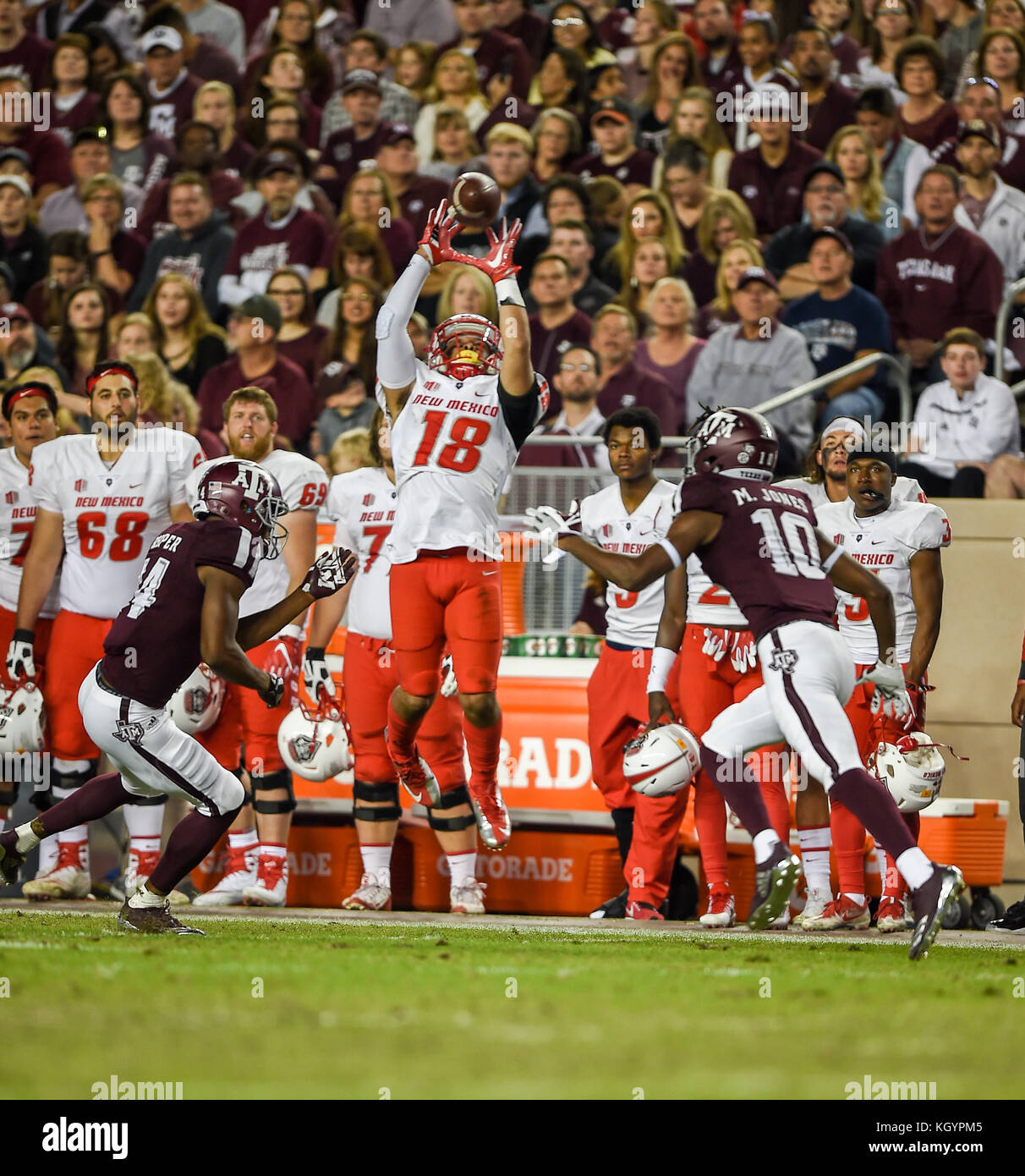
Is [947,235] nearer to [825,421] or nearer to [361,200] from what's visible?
[825,421]

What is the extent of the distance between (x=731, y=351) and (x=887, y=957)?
5.19m

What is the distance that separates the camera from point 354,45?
47.6 ft

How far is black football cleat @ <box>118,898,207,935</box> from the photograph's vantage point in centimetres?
688

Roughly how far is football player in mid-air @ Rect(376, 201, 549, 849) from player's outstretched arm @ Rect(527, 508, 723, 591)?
0.94 meters

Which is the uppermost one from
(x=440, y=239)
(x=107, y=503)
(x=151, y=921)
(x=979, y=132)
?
(x=979, y=132)

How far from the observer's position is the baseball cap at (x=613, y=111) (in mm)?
12953

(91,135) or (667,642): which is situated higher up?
(91,135)

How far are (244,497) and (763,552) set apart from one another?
1.99 m

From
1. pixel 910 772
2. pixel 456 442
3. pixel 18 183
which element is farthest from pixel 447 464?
pixel 18 183

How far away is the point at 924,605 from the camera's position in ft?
26.9

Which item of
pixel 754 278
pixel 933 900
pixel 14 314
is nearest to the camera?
pixel 933 900

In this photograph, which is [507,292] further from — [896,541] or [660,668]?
[896,541]

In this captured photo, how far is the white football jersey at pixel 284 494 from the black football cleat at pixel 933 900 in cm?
377

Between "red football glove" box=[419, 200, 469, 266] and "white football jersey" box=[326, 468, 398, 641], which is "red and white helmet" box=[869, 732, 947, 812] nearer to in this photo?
"white football jersey" box=[326, 468, 398, 641]
